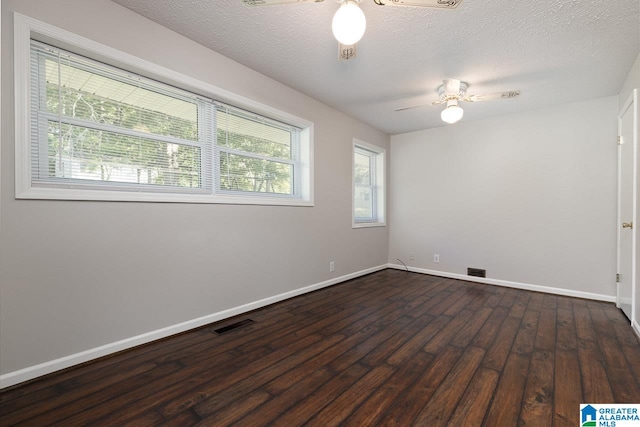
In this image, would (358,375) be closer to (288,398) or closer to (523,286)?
(288,398)

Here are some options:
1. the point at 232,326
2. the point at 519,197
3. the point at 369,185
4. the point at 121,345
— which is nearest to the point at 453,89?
the point at 519,197

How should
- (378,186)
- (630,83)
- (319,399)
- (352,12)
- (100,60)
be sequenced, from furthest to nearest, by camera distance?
(378,186), (630,83), (100,60), (319,399), (352,12)

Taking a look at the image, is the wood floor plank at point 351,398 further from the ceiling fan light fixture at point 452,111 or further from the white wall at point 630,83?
the white wall at point 630,83

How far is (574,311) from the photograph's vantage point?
3.04 m

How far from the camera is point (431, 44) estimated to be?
2398 millimetres

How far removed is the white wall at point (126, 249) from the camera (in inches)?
66.2

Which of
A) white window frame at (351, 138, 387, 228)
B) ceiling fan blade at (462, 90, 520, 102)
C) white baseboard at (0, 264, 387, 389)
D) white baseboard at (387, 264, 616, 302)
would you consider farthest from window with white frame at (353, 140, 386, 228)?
white baseboard at (0, 264, 387, 389)

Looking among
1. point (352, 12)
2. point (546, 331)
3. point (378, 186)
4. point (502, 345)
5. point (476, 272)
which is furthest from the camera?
point (378, 186)

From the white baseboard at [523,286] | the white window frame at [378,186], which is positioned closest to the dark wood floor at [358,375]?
the white baseboard at [523,286]

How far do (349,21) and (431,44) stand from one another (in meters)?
1.30

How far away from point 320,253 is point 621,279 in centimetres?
350

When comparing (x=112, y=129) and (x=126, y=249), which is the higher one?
(x=112, y=129)

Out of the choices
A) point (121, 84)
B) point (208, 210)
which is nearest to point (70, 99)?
point (121, 84)

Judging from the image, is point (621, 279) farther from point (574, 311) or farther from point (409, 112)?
point (409, 112)
